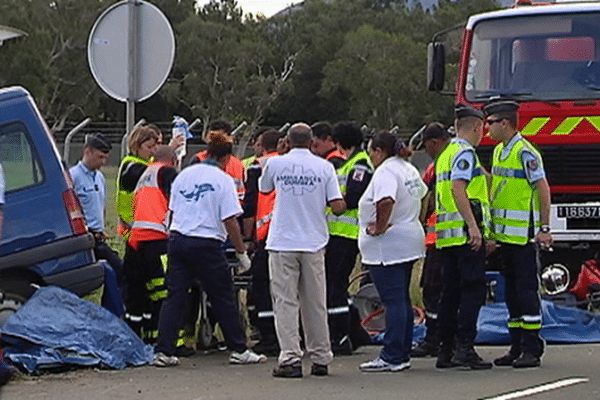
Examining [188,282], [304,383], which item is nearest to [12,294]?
[188,282]

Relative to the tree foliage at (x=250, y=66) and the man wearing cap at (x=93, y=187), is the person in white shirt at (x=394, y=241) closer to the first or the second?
the man wearing cap at (x=93, y=187)

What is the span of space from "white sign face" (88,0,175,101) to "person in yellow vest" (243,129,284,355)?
1421 mm

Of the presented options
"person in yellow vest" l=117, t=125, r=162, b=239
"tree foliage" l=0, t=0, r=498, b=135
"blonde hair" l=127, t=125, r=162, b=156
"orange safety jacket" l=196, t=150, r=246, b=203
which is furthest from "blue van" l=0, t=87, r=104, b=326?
"tree foliage" l=0, t=0, r=498, b=135

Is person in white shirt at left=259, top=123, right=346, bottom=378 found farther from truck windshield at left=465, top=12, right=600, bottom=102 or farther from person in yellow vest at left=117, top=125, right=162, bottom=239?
truck windshield at left=465, top=12, right=600, bottom=102

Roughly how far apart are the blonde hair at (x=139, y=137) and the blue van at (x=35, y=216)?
0.79 m

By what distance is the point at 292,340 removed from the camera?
33.9 ft

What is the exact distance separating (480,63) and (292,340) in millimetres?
5233

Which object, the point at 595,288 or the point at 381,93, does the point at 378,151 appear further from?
the point at 381,93

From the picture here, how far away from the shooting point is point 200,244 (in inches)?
427

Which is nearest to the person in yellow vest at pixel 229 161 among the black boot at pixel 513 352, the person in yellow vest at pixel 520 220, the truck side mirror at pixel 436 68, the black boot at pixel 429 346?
the black boot at pixel 429 346

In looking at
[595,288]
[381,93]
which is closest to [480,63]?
[595,288]

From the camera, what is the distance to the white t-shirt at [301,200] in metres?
10.5

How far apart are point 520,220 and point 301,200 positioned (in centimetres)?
176

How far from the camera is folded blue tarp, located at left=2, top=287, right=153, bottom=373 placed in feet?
34.4
